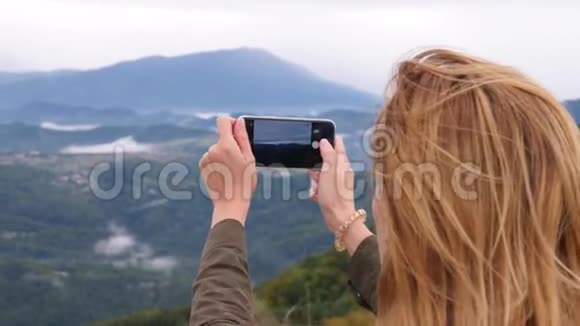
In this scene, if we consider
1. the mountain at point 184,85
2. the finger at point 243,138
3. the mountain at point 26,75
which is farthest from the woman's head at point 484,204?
the mountain at point 26,75

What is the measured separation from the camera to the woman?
1238 millimetres

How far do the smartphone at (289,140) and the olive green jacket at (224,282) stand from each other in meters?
0.31

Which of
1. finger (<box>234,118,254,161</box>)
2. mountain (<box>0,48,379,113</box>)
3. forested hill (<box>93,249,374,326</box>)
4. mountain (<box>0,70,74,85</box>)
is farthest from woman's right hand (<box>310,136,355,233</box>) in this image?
mountain (<box>0,70,74,85</box>)

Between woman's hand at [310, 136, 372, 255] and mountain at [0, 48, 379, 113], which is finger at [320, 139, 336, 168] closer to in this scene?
woman's hand at [310, 136, 372, 255]

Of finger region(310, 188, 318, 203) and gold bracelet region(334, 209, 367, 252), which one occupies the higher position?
finger region(310, 188, 318, 203)

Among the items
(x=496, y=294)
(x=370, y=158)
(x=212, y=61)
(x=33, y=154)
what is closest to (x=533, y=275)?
(x=496, y=294)

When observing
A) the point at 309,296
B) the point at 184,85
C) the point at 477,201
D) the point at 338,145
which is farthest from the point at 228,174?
the point at 184,85

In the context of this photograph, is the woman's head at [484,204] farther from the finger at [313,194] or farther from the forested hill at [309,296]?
the forested hill at [309,296]

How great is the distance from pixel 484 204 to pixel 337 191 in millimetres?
541

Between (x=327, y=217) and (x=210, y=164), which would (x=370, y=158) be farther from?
(x=327, y=217)

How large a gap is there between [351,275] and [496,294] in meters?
0.61

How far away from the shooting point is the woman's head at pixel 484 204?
4.06 feet

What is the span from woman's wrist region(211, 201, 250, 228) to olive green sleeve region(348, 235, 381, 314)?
0.37 meters

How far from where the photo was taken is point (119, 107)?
3180cm
